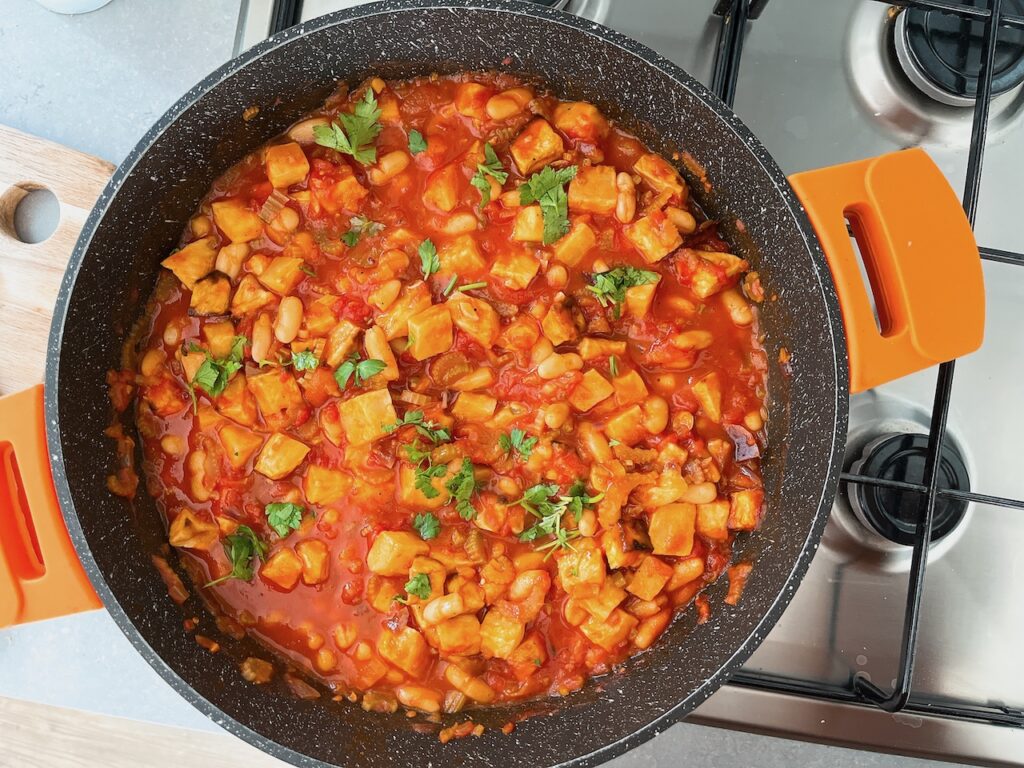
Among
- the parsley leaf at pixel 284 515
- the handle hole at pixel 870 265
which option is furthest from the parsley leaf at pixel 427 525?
the handle hole at pixel 870 265

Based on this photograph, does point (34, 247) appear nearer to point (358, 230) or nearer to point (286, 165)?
point (286, 165)

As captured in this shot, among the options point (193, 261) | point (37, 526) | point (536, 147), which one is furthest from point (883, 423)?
point (37, 526)

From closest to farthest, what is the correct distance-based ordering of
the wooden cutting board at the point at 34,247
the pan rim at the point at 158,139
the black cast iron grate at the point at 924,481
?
the pan rim at the point at 158,139
the black cast iron grate at the point at 924,481
the wooden cutting board at the point at 34,247

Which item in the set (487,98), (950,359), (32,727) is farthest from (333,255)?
(32,727)

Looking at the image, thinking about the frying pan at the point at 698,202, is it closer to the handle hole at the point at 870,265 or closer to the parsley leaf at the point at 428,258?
the handle hole at the point at 870,265

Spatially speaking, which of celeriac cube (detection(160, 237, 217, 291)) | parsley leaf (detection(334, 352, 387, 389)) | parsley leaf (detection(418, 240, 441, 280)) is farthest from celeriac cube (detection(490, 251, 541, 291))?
celeriac cube (detection(160, 237, 217, 291))
